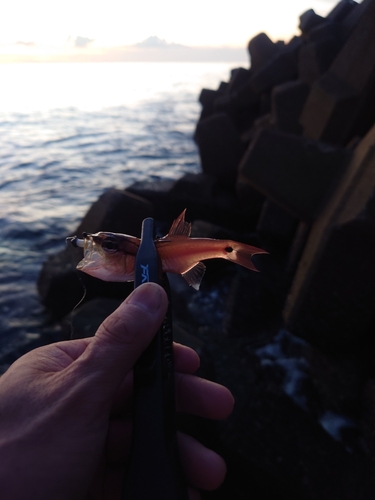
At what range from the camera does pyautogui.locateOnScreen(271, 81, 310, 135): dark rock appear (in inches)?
238

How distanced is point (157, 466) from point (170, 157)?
14.5 meters

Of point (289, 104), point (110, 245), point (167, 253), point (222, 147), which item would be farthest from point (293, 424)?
point (222, 147)

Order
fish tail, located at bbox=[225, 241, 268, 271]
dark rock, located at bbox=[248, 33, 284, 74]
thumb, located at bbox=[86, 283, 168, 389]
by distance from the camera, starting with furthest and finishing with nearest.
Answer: dark rock, located at bbox=[248, 33, 284, 74], fish tail, located at bbox=[225, 241, 268, 271], thumb, located at bbox=[86, 283, 168, 389]

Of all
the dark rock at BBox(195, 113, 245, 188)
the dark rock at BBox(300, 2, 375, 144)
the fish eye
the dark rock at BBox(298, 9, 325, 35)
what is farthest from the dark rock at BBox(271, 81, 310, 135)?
the fish eye

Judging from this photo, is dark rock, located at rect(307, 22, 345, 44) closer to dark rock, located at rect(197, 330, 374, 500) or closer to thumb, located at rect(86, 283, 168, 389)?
dark rock, located at rect(197, 330, 374, 500)

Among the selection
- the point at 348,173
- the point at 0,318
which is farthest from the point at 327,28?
the point at 0,318

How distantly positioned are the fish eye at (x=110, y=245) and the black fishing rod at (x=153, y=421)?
12 cm

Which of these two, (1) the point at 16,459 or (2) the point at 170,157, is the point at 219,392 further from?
(2) the point at 170,157

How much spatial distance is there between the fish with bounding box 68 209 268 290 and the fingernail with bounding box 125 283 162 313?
0.67 feet

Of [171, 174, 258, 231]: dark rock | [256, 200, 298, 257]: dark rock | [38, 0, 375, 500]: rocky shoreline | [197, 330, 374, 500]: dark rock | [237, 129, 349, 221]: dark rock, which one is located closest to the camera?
[197, 330, 374, 500]: dark rock

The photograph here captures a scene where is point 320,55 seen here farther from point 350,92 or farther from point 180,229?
point 180,229

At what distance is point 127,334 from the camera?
4.42 feet

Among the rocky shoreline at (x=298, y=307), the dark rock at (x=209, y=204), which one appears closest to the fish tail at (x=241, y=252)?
the rocky shoreline at (x=298, y=307)

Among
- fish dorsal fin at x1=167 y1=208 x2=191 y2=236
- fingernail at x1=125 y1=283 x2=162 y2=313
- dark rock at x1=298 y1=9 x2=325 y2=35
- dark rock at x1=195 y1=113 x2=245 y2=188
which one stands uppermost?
dark rock at x1=298 y1=9 x2=325 y2=35
